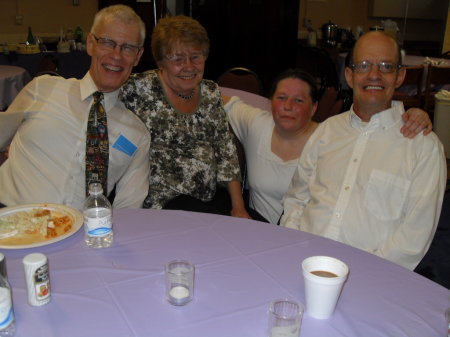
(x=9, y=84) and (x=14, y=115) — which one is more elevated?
(x=14, y=115)

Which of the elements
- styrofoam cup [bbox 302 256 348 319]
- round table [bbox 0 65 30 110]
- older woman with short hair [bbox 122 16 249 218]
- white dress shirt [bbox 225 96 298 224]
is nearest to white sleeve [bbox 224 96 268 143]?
white dress shirt [bbox 225 96 298 224]

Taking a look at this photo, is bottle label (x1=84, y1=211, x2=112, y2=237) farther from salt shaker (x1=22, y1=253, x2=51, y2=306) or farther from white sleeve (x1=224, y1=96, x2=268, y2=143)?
white sleeve (x1=224, y1=96, x2=268, y2=143)

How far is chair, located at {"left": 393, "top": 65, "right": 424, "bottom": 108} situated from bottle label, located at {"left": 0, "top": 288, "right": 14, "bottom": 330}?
4902 millimetres

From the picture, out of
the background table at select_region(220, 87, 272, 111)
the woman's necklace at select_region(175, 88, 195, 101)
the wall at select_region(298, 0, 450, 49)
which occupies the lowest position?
the background table at select_region(220, 87, 272, 111)

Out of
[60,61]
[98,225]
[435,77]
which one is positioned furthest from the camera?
[60,61]

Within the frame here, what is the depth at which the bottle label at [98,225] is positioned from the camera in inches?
52.2

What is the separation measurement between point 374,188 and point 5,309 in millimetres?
1371

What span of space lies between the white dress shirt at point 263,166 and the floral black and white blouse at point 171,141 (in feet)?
0.66

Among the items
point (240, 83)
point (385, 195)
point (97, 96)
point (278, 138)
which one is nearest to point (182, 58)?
point (97, 96)

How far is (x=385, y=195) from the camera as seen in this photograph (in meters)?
1.79

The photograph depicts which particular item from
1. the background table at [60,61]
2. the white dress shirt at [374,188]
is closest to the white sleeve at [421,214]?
the white dress shirt at [374,188]

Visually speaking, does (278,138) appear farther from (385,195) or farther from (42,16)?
(42,16)

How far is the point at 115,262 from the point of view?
1.31 metres

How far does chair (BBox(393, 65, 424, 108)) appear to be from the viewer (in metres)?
5.41
